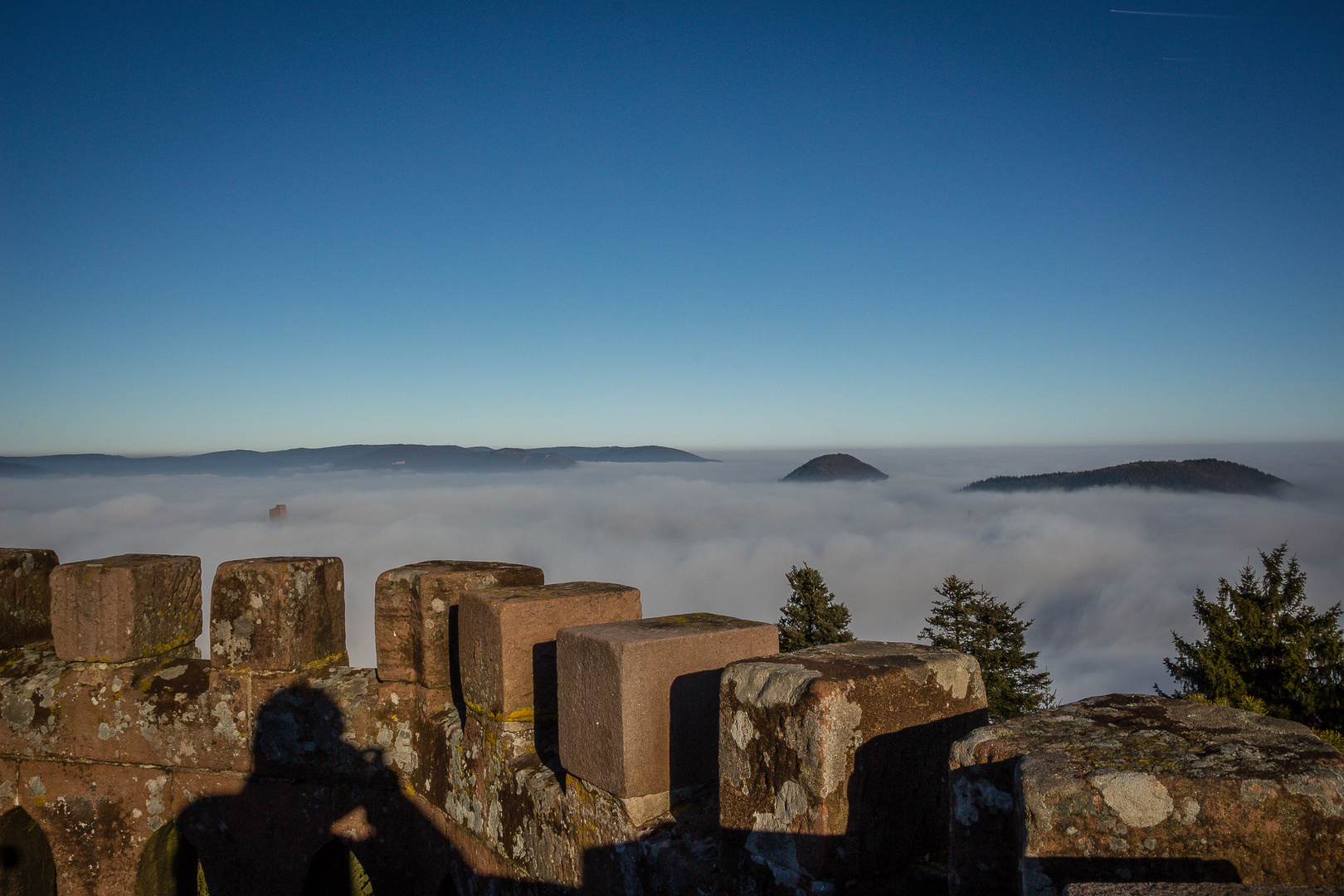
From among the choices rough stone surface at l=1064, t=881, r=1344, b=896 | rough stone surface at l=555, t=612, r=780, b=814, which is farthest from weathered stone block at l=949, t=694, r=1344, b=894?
rough stone surface at l=555, t=612, r=780, b=814

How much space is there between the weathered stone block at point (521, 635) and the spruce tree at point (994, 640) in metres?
29.2

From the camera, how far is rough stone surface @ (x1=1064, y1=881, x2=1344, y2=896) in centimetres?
115

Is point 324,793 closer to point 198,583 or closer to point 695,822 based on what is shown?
point 198,583

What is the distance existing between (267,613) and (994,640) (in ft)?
104

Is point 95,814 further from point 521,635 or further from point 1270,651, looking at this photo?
point 1270,651

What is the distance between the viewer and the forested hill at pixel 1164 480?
145 metres

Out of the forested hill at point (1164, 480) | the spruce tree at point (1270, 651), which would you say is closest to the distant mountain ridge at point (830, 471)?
the forested hill at point (1164, 480)

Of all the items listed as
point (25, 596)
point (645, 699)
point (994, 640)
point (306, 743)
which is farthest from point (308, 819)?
point (994, 640)

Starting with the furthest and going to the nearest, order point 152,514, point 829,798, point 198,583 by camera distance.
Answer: point 152,514
point 198,583
point 829,798

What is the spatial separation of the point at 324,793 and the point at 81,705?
4.95 ft

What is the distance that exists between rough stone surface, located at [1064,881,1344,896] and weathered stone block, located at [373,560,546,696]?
301 cm

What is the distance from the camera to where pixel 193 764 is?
4355 mm

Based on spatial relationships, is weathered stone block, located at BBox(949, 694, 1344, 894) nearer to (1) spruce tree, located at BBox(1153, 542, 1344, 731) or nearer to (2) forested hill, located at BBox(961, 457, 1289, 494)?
(1) spruce tree, located at BBox(1153, 542, 1344, 731)

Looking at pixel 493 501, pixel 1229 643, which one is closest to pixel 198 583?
pixel 1229 643
